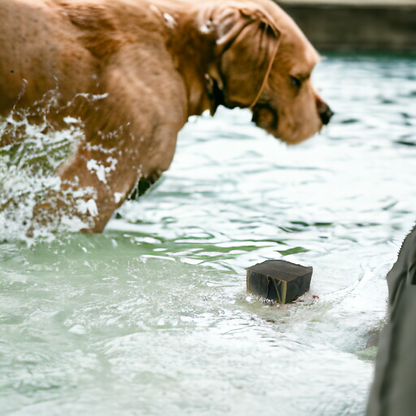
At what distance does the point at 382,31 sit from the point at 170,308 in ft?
38.0

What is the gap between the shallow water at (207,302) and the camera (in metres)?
1.32

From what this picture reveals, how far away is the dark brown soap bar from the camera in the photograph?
1.80 meters

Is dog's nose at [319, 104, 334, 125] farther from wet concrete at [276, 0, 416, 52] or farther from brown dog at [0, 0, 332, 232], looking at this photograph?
wet concrete at [276, 0, 416, 52]

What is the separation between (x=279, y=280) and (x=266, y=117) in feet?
4.31

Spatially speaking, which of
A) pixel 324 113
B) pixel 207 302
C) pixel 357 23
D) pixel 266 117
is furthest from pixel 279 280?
pixel 357 23

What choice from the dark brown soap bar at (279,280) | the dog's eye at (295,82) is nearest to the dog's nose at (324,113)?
the dog's eye at (295,82)

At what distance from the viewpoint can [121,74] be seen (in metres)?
2.24

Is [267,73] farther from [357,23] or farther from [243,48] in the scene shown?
[357,23]

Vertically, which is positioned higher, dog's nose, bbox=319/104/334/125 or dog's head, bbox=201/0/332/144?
dog's head, bbox=201/0/332/144

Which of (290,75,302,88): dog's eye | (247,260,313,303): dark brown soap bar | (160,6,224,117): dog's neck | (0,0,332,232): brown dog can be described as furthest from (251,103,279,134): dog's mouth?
(247,260,313,303): dark brown soap bar

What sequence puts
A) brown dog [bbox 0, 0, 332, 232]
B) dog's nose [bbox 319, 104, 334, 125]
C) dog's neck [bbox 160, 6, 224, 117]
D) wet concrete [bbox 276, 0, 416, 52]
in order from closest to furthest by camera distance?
brown dog [bbox 0, 0, 332, 232], dog's neck [bbox 160, 6, 224, 117], dog's nose [bbox 319, 104, 334, 125], wet concrete [bbox 276, 0, 416, 52]

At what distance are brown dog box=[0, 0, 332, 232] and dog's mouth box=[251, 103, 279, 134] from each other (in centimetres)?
26

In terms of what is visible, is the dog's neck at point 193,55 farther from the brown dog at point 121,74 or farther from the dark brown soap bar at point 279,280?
the dark brown soap bar at point 279,280

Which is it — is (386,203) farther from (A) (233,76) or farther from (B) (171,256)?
(B) (171,256)
